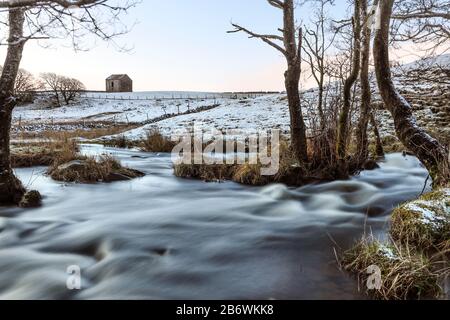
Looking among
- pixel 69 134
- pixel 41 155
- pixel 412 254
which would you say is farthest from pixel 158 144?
pixel 412 254

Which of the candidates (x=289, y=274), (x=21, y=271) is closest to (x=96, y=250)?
(x=21, y=271)

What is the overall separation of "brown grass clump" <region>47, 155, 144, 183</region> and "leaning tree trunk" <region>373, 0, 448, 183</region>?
7025mm

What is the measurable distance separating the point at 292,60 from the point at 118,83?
9112 cm

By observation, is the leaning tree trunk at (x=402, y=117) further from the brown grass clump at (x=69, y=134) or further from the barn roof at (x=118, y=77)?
the barn roof at (x=118, y=77)

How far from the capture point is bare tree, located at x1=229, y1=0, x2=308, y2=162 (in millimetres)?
9320

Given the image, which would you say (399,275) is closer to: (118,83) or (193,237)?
(193,237)

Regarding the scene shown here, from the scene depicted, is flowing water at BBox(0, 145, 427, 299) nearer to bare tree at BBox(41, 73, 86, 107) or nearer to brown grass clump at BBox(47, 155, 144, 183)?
brown grass clump at BBox(47, 155, 144, 183)

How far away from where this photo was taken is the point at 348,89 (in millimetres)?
10664

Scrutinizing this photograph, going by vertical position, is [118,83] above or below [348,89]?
above

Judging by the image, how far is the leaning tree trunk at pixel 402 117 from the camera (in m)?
6.80

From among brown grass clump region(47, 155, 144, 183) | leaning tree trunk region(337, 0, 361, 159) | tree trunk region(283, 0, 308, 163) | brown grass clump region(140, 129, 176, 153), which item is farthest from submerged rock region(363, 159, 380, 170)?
brown grass clump region(140, 129, 176, 153)

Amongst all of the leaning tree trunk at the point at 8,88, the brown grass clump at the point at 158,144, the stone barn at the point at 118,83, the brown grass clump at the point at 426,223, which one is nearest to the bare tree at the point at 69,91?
the stone barn at the point at 118,83
